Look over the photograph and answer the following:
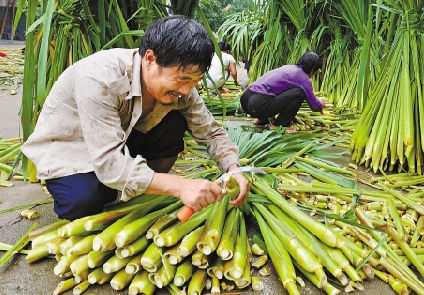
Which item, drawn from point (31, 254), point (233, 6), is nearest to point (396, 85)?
point (31, 254)

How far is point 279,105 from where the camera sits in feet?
12.6

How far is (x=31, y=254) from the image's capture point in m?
1.53

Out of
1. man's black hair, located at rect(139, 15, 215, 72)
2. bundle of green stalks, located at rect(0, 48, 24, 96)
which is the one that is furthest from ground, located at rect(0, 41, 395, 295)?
bundle of green stalks, located at rect(0, 48, 24, 96)

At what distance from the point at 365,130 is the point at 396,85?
0.37 meters

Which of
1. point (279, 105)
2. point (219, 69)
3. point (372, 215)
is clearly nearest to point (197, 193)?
point (372, 215)

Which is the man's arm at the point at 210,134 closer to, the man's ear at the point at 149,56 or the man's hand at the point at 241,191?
the man's hand at the point at 241,191

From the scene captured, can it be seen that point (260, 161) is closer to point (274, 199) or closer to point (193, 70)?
point (274, 199)

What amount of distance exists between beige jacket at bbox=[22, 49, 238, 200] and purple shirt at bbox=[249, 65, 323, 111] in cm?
215

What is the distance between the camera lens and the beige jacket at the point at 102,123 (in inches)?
54.7

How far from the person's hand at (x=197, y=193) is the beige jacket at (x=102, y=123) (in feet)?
0.45

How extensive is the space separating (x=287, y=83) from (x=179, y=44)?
2657 millimetres

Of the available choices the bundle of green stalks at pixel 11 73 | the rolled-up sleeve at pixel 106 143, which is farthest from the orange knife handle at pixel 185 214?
the bundle of green stalks at pixel 11 73

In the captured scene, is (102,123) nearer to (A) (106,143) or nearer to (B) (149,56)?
(A) (106,143)

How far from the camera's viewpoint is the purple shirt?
378 centimetres
